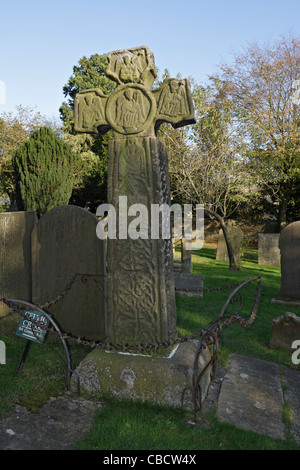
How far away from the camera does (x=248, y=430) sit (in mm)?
2830

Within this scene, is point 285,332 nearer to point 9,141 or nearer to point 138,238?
point 138,238

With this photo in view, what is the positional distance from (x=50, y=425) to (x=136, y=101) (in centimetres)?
308

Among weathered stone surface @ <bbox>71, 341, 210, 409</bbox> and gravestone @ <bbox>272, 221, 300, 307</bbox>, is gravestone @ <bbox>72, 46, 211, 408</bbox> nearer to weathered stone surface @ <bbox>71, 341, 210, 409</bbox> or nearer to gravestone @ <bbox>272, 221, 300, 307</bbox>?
weathered stone surface @ <bbox>71, 341, 210, 409</bbox>

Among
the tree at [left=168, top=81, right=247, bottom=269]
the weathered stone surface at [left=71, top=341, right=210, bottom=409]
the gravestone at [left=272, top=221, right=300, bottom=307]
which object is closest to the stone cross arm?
the weathered stone surface at [left=71, top=341, right=210, bottom=409]

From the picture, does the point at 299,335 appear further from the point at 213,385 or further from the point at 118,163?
the point at 118,163

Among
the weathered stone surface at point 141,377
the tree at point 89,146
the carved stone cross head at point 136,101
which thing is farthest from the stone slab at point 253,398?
the tree at point 89,146

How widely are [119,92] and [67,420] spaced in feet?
10.3

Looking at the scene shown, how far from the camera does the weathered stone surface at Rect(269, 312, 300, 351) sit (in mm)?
4801

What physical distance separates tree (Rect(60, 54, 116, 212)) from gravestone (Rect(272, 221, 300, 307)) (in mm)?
15810

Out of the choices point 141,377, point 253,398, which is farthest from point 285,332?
point 141,377

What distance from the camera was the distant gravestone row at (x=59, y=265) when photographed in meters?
4.67

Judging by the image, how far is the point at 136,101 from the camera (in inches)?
138

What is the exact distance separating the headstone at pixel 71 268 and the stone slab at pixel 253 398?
1834 mm
